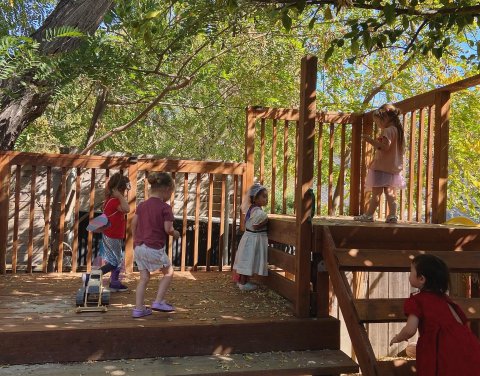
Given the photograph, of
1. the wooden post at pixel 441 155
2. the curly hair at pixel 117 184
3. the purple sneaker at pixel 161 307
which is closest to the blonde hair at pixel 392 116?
the wooden post at pixel 441 155

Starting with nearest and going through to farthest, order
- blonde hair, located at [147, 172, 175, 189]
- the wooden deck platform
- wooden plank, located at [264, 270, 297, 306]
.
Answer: the wooden deck platform
blonde hair, located at [147, 172, 175, 189]
wooden plank, located at [264, 270, 297, 306]

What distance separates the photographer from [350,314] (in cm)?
322

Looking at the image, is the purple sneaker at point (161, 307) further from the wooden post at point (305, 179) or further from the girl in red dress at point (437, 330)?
the girl in red dress at point (437, 330)

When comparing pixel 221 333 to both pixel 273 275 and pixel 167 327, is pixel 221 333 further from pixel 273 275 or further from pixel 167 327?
pixel 273 275

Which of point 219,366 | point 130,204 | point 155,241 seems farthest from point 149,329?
point 130,204

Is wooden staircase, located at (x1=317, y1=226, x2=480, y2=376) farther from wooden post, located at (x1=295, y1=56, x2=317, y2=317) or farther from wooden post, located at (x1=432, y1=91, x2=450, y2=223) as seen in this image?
wooden post, located at (x1=432, y1=91, x2=450, y2=223)

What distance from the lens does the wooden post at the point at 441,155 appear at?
4.82m

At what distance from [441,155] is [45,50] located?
431cm

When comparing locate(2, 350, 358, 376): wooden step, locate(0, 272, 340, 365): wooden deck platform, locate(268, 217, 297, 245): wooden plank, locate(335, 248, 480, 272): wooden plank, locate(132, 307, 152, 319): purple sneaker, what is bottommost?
locate(2, 350, 358, 376): wooden step

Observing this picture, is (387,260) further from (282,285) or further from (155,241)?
(155,241)

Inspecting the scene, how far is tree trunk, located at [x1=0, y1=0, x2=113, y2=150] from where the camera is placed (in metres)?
5.21

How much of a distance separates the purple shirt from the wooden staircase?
126cm

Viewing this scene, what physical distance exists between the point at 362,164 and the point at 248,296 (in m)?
2.65

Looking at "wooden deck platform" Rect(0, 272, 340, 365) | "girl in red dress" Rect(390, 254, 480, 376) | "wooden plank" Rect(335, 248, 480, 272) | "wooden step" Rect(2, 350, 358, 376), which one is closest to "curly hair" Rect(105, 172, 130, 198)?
"wooden deck platform" Rect(0, 272, 340, 365)
